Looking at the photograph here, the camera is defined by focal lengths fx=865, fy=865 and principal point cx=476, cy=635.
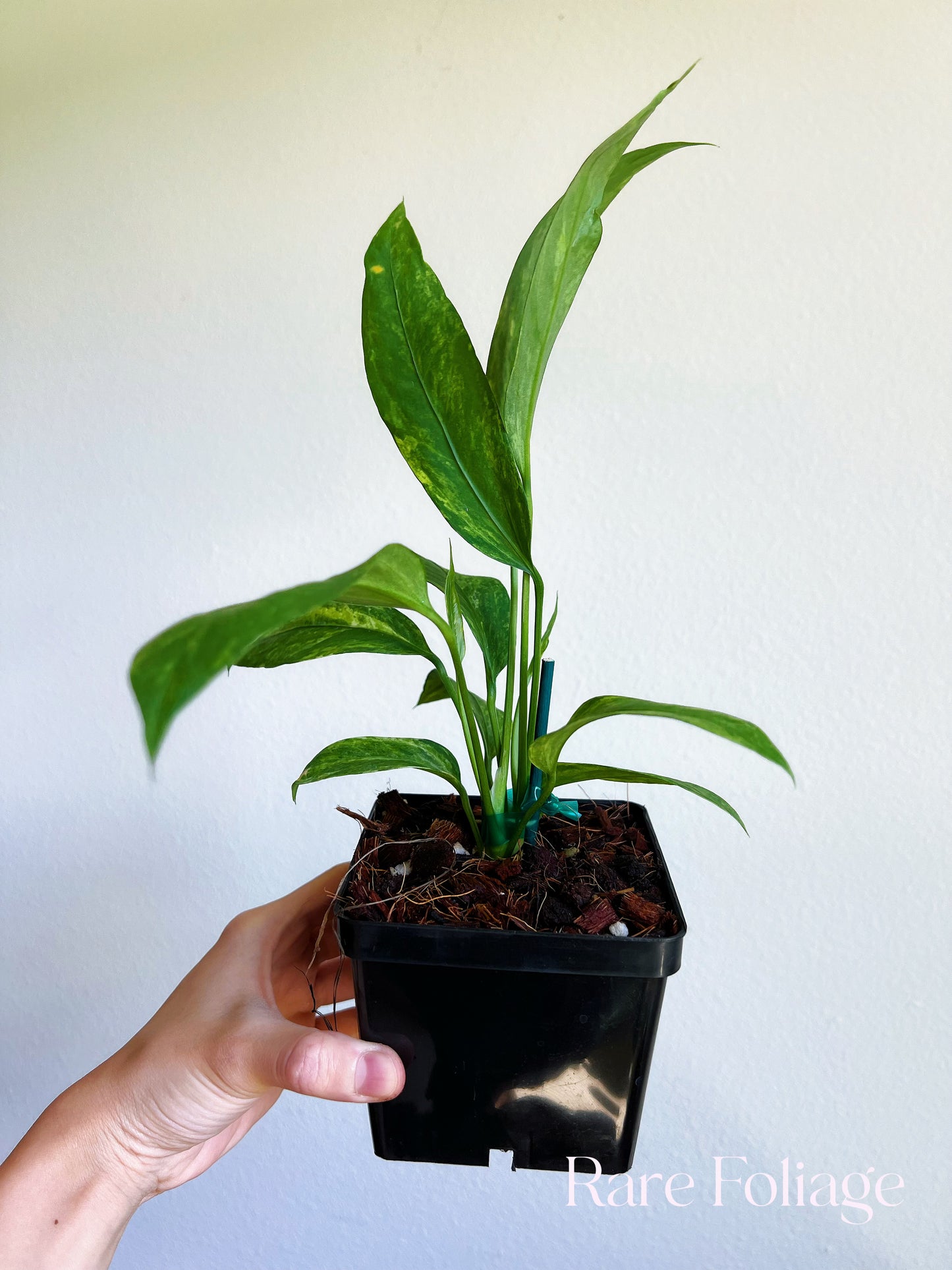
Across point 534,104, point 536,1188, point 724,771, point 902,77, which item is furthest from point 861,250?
point 536,1188

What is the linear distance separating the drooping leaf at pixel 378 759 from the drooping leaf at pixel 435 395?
0.16 m

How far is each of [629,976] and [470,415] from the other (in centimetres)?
35

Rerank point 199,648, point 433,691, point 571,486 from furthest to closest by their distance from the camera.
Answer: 1. point 571,486
2. point 433,691
3. point 199,648

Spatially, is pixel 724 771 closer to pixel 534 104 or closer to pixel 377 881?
pixel 377 881

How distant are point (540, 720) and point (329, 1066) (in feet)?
0.86

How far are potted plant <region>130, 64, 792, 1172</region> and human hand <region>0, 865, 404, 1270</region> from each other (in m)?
0.07

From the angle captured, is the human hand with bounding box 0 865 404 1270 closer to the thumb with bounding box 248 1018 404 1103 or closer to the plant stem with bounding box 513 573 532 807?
the thumb with bounding box 248 1018 404 1103

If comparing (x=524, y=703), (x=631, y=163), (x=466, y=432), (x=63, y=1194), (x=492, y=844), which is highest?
(x=631, y=163)

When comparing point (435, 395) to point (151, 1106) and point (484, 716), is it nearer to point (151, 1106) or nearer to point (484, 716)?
point (484, 716)

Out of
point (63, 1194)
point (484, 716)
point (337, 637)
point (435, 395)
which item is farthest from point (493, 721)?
point (63, 1194)

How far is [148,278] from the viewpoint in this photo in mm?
1049

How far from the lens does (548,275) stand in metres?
0.51

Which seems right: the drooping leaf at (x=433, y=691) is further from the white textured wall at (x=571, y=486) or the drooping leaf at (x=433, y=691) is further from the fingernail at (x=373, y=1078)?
the white textured wall at (x=571, y=486)

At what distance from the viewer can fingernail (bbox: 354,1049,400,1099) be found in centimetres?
56
